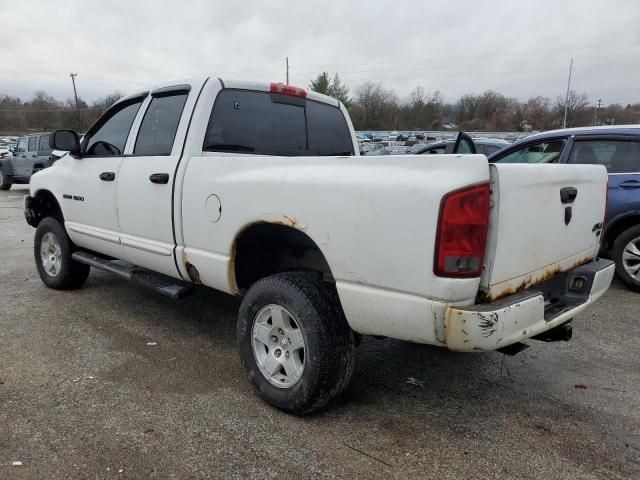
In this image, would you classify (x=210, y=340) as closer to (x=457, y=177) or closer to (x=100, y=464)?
(x=100, y=464)

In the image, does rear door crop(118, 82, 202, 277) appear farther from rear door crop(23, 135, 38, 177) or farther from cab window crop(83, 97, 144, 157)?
rear door crop(23, 135, 38, 177)

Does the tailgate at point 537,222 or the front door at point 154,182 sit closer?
the tailgate at point 537,222

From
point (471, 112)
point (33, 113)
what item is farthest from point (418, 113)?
point (33, 113)

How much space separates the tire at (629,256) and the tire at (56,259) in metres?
5.78

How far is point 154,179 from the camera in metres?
3.63

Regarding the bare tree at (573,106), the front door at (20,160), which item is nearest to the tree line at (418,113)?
the bare tree at (573,106)

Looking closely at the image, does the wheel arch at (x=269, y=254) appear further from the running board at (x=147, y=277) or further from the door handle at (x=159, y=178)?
the door handle at (x=159, y=178)

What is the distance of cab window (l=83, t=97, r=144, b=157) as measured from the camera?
14.1 feet

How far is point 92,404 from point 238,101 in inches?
89.1

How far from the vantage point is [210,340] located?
4129 millimetres

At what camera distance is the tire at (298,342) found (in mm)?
2717

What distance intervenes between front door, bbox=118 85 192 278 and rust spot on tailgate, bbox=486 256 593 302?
222cm

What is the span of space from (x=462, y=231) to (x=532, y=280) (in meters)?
0.70

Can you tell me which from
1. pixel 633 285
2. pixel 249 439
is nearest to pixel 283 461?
pixel 249 439
